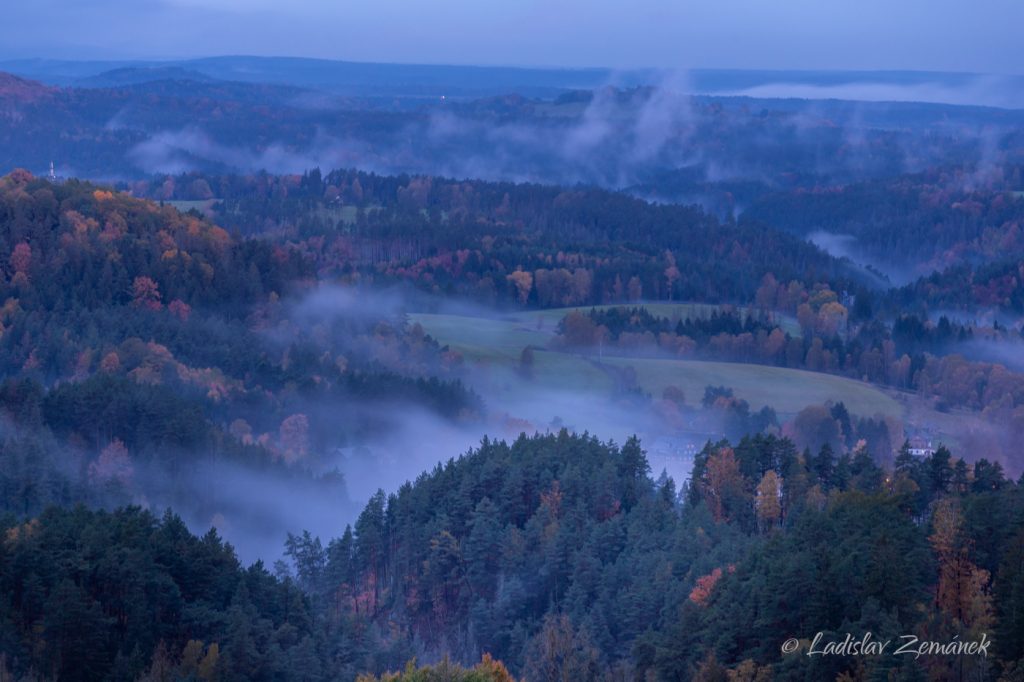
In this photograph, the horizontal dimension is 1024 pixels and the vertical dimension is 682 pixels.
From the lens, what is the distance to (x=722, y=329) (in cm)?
11444

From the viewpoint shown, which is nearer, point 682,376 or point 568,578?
point 568,578

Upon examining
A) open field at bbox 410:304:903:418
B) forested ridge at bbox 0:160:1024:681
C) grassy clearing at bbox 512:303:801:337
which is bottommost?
grassy clearing at bbox 512:303:801:337

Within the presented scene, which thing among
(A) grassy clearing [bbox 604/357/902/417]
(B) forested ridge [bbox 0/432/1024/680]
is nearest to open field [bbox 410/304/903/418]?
(A) grassy clearing [bbox 604/357/902/417]

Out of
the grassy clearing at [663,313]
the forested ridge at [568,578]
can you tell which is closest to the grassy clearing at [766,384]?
the grassy clearing at [663,313]

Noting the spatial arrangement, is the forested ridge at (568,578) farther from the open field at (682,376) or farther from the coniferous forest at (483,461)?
the open field at (682,376)

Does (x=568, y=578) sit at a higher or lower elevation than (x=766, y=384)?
higher

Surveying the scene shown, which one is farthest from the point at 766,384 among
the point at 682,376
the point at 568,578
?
the point at 568,578

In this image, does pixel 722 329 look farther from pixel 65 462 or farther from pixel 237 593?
pixel 237 593

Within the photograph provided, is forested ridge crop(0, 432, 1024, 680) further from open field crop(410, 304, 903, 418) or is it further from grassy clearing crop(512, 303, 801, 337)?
grassy clearing crop(512, 303, 801, 337)

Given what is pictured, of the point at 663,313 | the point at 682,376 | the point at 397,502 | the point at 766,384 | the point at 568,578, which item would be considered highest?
the point at 568,578

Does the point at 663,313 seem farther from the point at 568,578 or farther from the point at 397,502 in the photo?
the point at 568,578

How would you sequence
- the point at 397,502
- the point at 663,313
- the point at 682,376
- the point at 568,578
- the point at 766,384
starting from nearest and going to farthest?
the point at 568,578 < the point at 397,502 < the point at 766,384 < the point at 682,376 < the point at 663,313

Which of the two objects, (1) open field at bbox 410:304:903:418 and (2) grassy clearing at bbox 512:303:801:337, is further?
(2) grassy clearing at bbox 512:303:801:337

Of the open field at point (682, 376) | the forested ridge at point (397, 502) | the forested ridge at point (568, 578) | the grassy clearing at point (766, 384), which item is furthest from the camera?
the open field at point (682, 376)
